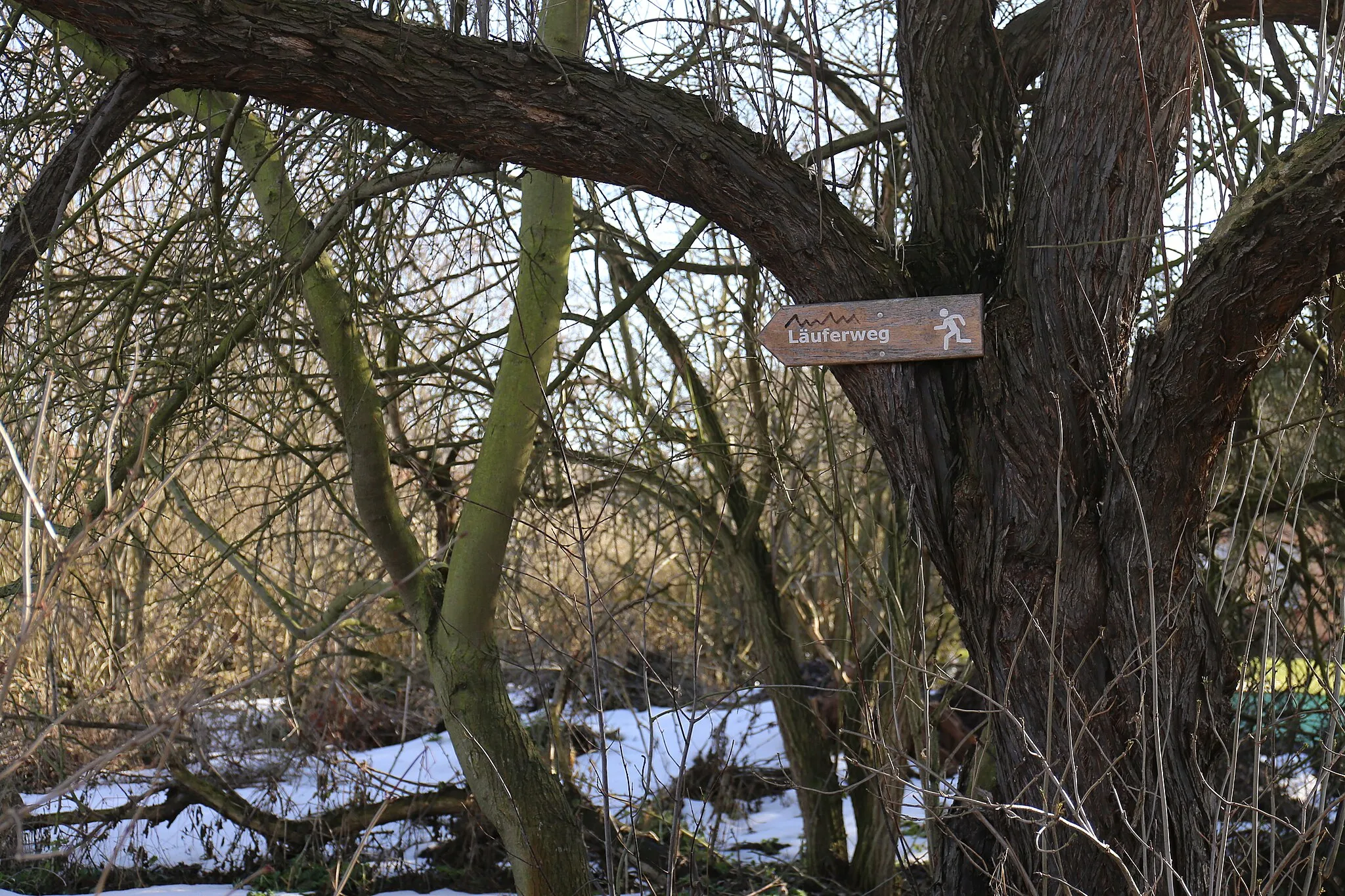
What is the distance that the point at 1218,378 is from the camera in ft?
7.79

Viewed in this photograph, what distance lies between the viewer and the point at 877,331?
2547 millimetres

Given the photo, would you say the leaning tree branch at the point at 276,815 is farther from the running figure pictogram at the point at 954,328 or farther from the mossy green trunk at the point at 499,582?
the running figure pictogram at the point at 954,328

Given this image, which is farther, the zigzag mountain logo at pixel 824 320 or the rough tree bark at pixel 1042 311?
the zigzag mountain logo at pixel 824 320

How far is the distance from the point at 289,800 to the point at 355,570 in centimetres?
118

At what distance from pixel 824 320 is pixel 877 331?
123 mm

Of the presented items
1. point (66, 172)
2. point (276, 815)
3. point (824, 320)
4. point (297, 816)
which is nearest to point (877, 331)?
point (824, 320)

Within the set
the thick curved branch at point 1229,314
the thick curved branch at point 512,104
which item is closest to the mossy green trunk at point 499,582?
the thick curved branch at point 512,104

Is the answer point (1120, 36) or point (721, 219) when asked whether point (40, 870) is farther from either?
point (1120, 36)

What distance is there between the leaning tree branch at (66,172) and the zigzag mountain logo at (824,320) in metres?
1.44

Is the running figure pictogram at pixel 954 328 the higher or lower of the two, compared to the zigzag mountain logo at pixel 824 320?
lower

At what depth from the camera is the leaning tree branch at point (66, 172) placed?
7.72 ft

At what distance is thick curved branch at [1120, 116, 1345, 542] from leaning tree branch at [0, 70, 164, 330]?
7.15ft

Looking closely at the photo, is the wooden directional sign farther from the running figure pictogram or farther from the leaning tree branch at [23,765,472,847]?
the leaning tree branch at [23,765,472,847]

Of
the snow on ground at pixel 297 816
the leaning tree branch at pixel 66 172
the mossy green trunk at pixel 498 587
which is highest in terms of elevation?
the leaning tree branch at pixel 66 172
